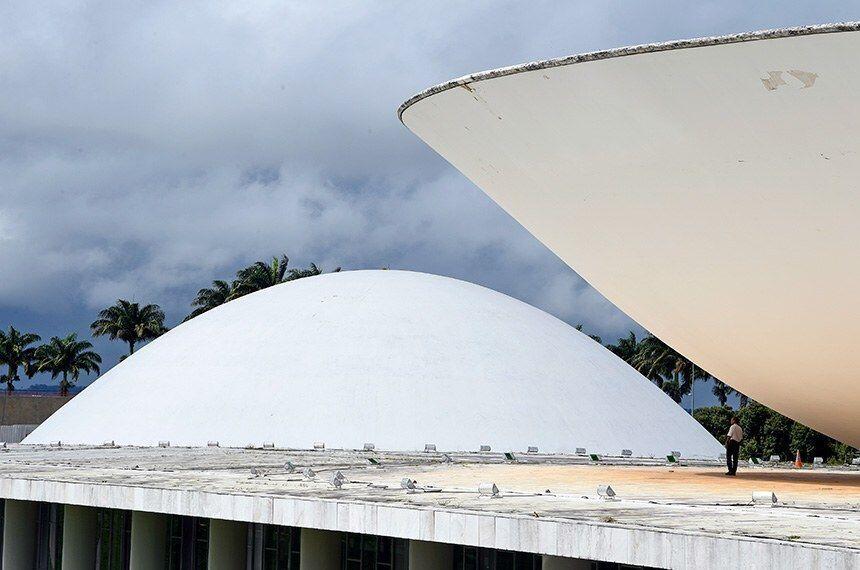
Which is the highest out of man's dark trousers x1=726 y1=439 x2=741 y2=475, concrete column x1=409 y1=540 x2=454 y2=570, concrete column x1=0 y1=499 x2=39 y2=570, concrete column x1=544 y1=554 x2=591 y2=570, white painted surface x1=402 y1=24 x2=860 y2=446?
white painted surface x1=402 y1=24 x2=860 y2=446

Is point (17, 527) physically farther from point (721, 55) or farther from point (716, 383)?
point (716, 383)

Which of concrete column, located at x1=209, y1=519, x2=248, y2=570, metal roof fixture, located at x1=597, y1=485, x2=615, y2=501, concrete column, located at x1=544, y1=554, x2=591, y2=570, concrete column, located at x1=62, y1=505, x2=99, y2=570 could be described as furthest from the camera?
concrete column, located at x1=62, y1=505, x2=99, y2=570

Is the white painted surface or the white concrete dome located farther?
the white concrete dome

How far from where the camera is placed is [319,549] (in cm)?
1694

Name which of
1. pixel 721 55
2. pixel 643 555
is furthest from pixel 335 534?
pixel 721 55

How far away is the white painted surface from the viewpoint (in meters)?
14.3

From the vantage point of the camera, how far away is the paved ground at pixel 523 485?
12.2 meters

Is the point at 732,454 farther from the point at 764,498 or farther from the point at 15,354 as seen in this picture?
the point at 15,354

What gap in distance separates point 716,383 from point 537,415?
1861 inches

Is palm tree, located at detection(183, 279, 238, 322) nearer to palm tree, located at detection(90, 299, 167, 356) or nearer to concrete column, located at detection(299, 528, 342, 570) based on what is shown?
palm tree, located at detection(90, 299, 167, 356)

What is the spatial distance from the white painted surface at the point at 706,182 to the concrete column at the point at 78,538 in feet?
30.4

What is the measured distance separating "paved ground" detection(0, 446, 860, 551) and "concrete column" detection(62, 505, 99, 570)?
0.77 meters

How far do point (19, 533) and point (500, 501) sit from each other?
11.8m

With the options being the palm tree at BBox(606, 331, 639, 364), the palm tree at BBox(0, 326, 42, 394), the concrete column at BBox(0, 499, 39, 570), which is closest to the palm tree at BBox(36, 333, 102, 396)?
the palm tree at BBox(0, 326, 42, 394)
